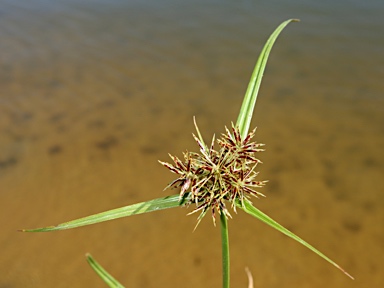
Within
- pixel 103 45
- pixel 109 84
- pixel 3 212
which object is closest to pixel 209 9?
pixel 103 45

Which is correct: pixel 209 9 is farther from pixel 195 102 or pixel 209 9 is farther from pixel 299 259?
pixel 299 259

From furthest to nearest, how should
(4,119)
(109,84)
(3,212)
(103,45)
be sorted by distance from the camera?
(103,45), (109,84), (4,119), (3,212)

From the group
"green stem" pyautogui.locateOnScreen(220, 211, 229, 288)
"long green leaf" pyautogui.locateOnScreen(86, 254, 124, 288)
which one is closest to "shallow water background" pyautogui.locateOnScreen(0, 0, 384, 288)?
"long green leaf" pyautogui.locateOnScreen(86, 254, 124, 288)

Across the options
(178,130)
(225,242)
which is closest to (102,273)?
(225,242)

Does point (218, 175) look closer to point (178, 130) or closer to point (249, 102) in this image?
point (249, 102)

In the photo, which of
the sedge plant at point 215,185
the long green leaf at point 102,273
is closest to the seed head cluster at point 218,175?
the sedge plant at point 215,185

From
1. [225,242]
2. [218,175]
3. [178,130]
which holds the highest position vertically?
[218,175]
